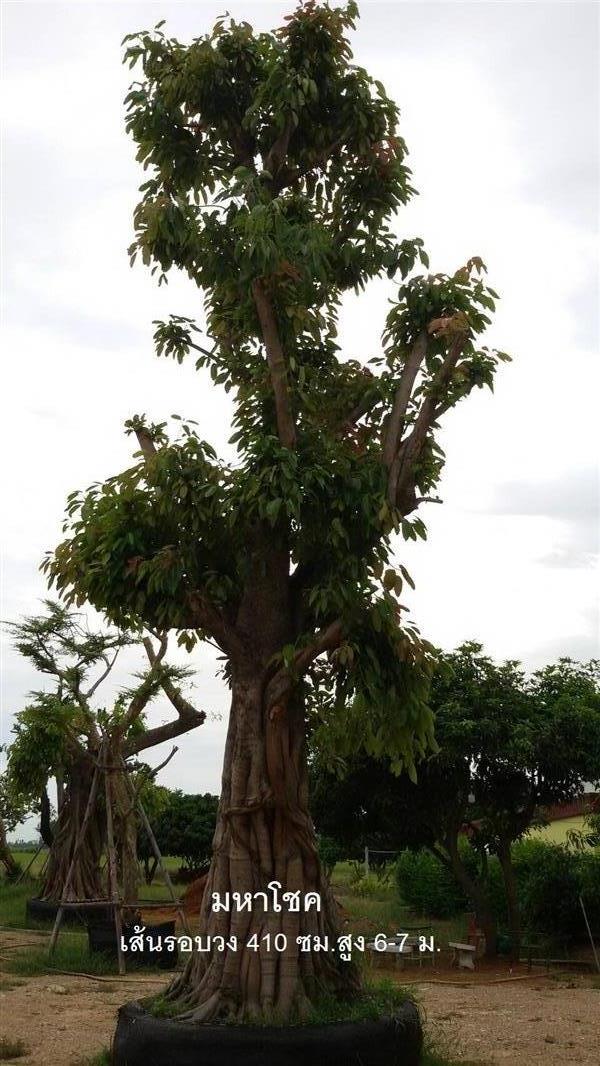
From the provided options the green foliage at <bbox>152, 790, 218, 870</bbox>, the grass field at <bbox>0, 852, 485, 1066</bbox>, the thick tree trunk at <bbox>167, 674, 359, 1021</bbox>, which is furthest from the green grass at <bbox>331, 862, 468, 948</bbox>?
the thick tree trunk at <bbox>167, 674, 359, 1021</bbox>

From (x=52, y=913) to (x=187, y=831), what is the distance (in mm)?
8379

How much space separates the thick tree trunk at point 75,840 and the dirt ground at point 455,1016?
11.6ft

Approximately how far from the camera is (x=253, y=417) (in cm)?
803

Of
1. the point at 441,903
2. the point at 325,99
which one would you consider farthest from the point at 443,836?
the point at 325,99

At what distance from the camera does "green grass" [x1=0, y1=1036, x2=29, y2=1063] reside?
296 inches

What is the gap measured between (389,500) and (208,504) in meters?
1.17

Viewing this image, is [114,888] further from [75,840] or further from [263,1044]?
[263,1044]

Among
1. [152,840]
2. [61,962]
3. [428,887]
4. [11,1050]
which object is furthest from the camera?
[428,887]

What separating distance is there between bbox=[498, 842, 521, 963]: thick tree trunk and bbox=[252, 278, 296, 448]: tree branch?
9.57m

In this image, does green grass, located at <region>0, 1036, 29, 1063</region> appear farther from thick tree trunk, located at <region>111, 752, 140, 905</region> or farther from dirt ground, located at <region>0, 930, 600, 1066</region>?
thick tree trunk, located at <region>111, 752, 140, 905</region>

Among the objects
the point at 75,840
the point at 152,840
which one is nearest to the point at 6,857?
the point at 75,840

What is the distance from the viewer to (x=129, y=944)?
1234 cm

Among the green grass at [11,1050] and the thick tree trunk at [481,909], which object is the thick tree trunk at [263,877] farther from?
the thick tree trunk at [481,909]

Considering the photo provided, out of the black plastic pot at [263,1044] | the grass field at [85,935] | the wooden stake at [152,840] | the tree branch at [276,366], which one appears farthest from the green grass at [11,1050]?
the wooden stake at [152,840]
